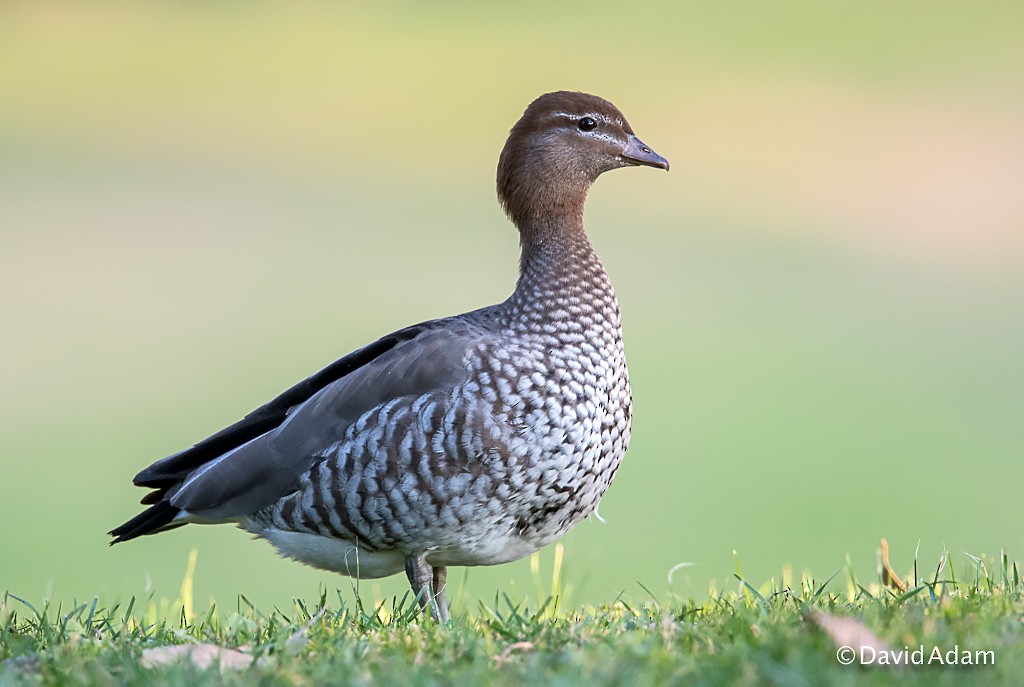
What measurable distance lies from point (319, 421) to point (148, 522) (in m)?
1.15

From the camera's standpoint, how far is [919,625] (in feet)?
12.0

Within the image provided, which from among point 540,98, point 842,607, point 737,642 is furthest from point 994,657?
point 540,98

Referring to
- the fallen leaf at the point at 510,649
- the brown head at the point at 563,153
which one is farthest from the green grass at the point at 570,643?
the brown head at the point at 563,153

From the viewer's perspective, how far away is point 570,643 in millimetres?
3904

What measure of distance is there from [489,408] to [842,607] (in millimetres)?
1705

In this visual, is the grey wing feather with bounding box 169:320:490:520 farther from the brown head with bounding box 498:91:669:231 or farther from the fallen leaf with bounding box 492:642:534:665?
the fallen leaf with bounding box 492:642:534:665

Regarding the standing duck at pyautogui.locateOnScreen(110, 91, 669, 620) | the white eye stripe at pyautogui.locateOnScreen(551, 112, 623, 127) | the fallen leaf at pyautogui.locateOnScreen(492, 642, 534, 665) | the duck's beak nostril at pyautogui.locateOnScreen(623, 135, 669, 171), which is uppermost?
the white eye stripe at pyautogui.locateOnScreen(551, 112, 623, 127)

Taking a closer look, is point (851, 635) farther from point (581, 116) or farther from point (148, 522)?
point (148, 522)

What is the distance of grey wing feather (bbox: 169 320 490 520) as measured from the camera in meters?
5.48

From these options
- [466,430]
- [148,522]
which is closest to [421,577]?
[466,430]

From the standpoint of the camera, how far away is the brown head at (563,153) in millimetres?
6086

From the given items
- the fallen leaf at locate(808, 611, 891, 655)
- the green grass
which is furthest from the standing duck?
the fallen leaf at locate(808, 611, 891, 655)

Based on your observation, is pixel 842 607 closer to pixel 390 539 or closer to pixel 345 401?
pixel 390 539

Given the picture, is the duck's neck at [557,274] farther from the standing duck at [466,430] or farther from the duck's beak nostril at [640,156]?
the duck's beak nostril at [640,156]
